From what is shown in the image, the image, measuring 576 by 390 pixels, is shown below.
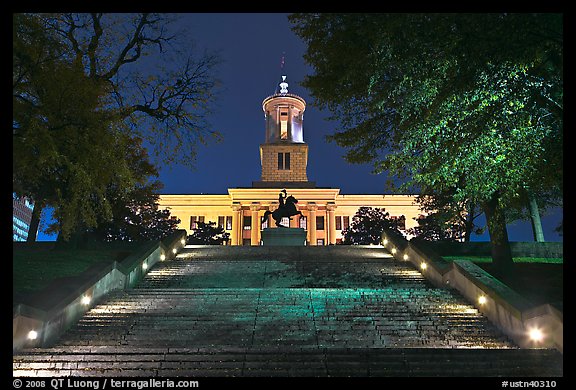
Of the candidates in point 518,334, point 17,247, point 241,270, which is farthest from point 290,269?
point 17,247

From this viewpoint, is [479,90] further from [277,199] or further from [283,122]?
[283,122]

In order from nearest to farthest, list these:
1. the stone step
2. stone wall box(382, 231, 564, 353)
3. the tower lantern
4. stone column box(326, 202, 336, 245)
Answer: the stone step < stone wall box(382, 231, 564, 353) < stone column box(326, 202, 336, 245) < the tower lantern

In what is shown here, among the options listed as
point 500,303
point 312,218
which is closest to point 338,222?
point 312,218

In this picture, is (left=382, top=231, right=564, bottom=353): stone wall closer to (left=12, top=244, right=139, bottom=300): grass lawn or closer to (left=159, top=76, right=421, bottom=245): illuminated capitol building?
A: (left=12, top=244, right=139, bottom=300): grass lawn

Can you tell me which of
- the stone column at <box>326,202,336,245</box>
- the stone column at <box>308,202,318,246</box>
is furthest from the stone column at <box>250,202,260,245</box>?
the stone column at <box>326,202,336,245</box>

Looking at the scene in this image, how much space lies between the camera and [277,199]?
71188 mm

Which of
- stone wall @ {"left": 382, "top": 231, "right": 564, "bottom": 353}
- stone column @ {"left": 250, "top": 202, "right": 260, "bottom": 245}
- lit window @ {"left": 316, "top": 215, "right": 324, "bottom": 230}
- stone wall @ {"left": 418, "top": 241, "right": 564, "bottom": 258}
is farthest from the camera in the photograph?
lit window @ {"left": 316, "top": 215, "right": 324, "bottom": 230}

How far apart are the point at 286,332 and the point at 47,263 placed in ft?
38.4

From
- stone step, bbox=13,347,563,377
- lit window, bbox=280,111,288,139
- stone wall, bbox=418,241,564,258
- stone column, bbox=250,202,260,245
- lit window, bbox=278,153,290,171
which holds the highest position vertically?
lit window, bbox=280,111,288,139

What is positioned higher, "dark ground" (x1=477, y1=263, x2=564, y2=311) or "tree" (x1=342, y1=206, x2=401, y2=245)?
"tree" (x1=342, y1=206, x2=401, y2=245)

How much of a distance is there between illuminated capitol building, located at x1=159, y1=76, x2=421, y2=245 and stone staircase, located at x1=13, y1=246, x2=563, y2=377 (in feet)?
163

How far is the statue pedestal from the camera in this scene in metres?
30.0

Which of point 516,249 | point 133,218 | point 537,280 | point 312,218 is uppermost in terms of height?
point 312,218

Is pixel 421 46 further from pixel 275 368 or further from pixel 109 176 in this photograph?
pixel 109 176
